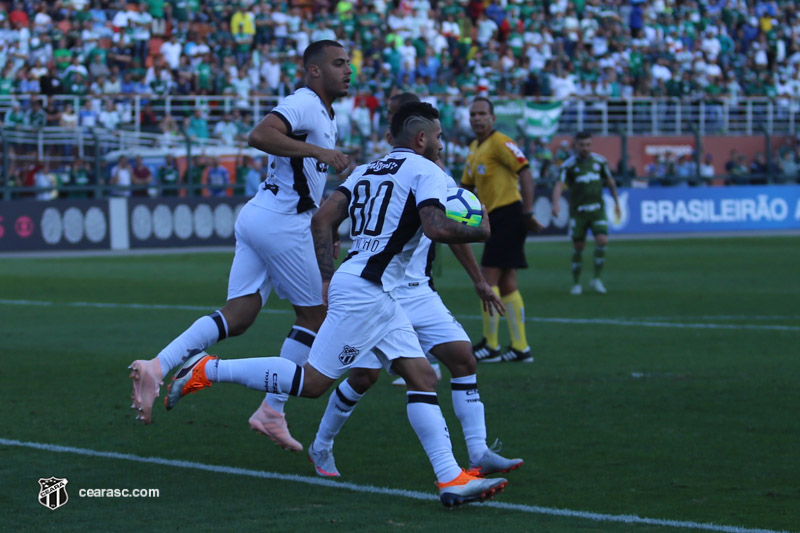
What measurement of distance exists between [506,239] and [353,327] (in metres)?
5.56

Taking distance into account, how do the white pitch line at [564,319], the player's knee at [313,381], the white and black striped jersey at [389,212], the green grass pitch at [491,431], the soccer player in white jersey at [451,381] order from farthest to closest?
the white pitch line at [564,319] → the soccer player in white jersey at [451,381] → the player's knee at [313,381] → the white and black striped jersey at [389,212] → the green grass pitch at [491,431]

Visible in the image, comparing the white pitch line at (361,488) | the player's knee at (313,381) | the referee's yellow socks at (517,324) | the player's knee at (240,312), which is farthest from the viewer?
the referee's yellow socks at (517,324)

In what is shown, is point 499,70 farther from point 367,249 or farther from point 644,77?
point 367,249

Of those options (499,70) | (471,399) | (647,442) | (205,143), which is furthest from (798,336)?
(499,70)

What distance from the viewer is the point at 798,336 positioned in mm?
12938

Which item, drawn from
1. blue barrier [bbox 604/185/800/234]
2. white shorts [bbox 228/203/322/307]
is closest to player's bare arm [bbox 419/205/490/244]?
white shorts [bbox 228/203/322/307]

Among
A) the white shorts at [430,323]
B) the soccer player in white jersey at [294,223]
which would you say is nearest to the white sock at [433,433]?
the white shorts at [430,323]

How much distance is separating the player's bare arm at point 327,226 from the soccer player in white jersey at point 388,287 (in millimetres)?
31

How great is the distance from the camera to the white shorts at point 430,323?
22.7 ft

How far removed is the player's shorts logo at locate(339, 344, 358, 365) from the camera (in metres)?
6.18

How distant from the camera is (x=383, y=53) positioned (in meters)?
35.1

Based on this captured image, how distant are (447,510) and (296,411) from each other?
10.2ft

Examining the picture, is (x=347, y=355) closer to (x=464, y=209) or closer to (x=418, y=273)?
(x=464, y=209)

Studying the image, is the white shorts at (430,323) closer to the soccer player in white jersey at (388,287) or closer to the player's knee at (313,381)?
the soccer player in white jersey at (388,287)
